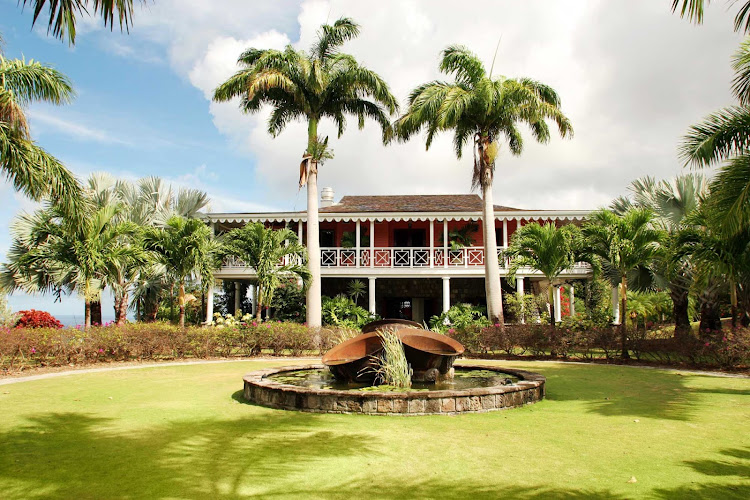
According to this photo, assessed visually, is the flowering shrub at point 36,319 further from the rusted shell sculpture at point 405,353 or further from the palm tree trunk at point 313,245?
the rusted shell sculpture at point 405,353

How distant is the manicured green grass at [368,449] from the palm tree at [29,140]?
4.45m

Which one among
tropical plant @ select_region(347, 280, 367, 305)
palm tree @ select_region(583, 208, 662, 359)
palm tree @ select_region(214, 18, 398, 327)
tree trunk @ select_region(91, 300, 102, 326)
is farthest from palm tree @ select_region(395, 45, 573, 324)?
tree trunk @ select_region(91, 300, 102, 326)

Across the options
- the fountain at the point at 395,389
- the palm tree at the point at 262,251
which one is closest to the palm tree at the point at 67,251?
the palm tree at the point at 262,251

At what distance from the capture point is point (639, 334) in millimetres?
13930

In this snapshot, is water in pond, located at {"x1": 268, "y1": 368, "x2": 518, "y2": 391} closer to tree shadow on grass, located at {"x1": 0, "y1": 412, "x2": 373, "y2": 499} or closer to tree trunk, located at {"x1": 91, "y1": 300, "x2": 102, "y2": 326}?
tree shadow on grass, located at {"x1": 0, "y1": 412, "x2": 373, "y2": 499}

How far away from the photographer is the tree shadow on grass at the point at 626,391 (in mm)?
6934

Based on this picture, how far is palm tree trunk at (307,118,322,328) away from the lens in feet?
59.7

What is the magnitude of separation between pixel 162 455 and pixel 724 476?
449 centimetres

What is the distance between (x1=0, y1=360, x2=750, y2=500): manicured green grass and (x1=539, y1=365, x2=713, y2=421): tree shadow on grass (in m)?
0.06

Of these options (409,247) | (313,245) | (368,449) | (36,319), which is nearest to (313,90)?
(313,245)

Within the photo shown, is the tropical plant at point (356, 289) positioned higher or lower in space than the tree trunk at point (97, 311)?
higher

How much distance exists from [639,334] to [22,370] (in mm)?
13907

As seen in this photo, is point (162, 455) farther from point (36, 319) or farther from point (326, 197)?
point (326, 197)

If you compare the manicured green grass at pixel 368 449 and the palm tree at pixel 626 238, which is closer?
the manicured green grass at pixel 368 449
